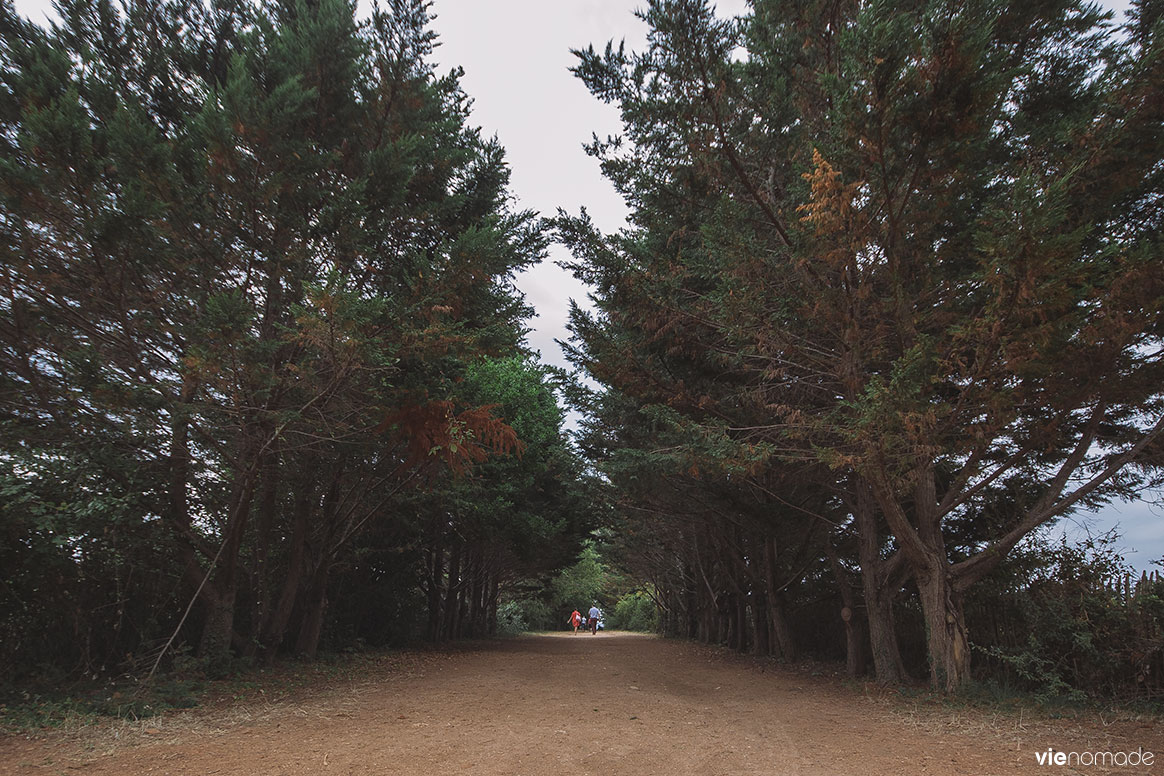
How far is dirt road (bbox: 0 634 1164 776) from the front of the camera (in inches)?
165

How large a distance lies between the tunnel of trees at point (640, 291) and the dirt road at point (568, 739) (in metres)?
2.39

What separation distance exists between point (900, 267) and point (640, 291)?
11.1 feet

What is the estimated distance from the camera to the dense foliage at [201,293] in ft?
19.1

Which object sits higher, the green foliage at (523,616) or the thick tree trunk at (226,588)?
the thick tree trunk at (226,588)

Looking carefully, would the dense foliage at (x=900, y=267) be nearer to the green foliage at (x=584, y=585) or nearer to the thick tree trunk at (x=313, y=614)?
the thick tree trunk at (x=313, y=614)

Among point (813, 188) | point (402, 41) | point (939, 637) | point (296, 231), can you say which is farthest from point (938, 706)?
point (402, 41)

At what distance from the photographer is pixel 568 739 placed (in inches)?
199

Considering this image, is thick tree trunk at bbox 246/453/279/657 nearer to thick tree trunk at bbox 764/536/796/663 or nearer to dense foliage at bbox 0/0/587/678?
dense foliage at bbox 0/0/587/678

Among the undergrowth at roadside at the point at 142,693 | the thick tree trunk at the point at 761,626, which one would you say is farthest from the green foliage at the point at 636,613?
the undergrowth at roadside at the point at 142,693

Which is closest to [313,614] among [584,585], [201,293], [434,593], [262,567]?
[262,567]

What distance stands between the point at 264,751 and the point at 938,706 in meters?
7.14

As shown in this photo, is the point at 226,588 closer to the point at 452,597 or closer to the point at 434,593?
the point at 434,593

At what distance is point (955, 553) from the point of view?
34.3 feet

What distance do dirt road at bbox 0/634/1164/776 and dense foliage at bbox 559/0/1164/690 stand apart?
7.93 feet
